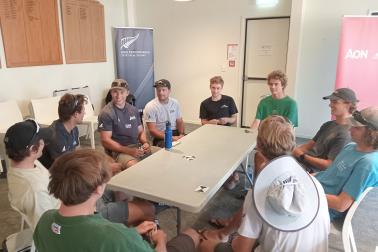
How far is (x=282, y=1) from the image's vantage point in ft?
15.6

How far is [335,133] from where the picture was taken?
228 cm

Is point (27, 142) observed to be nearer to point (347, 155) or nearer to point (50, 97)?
point (347, 155)

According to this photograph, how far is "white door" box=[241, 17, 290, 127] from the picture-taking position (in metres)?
4.94

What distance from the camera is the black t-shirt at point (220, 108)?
3371mm

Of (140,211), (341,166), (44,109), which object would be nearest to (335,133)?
(341,166)

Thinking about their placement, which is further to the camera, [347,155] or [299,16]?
[299,16]

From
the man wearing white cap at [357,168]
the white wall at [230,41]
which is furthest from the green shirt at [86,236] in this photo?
the white wall at [230,41]

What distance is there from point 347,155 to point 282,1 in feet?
12.3

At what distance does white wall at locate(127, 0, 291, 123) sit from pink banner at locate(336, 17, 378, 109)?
130cm

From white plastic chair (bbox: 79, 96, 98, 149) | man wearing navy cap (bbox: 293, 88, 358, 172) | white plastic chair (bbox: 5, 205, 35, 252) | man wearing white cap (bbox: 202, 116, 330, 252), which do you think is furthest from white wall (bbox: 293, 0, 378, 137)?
white plastic chair (bbox: 5, 205, 35, 252)

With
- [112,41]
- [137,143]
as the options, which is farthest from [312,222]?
[112,41]

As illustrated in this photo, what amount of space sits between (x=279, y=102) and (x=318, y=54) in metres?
2.10

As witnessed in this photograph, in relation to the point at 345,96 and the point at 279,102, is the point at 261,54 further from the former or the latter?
the point at 345,96

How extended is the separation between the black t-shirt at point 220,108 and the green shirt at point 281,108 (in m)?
0.35
